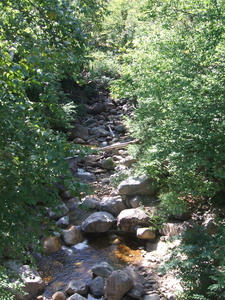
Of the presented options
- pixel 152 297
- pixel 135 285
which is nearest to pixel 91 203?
pixel 135 285

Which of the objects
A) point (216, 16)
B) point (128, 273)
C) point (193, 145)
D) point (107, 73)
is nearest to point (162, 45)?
point (216, 16)

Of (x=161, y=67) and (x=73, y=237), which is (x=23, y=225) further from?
(x=73, y=237)

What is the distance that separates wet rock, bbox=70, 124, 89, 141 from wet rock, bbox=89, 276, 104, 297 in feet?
32.7

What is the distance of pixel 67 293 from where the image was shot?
18.4 feet

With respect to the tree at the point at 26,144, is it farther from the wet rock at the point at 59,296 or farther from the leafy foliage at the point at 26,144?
the wet rock at the point at 59,296

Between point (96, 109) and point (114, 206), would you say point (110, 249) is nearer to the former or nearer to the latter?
point (114, 206)

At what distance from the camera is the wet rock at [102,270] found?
5988 millimetres

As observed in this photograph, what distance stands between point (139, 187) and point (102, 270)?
3.02m

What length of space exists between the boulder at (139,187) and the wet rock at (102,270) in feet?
9.16

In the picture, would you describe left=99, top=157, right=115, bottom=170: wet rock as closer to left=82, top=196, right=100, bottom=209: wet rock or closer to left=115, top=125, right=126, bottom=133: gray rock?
left=82, top=196, right=100, bottom=209: wet rock

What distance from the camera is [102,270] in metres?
6.04

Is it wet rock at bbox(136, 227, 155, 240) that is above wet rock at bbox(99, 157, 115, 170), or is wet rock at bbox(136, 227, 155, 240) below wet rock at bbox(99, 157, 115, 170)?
below

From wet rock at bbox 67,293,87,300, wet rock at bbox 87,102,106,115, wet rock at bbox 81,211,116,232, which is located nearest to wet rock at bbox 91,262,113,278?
wet rock at bbox 67,293,87,300

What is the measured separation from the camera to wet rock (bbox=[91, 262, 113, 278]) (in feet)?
19.6
